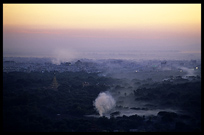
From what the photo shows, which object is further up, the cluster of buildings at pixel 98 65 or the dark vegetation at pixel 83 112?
the cluster of buildings at pixel 98 65

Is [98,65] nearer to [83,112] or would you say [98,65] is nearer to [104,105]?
[104,105]

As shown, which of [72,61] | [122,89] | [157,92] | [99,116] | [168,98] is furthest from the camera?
[72,61]

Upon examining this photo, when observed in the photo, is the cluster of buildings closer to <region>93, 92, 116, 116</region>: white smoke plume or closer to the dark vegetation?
the dark vegetation

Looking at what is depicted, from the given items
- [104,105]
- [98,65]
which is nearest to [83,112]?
[104,105]

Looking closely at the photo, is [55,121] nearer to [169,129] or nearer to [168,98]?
[169,129]

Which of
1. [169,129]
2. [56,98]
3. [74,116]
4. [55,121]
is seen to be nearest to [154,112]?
[169,129]

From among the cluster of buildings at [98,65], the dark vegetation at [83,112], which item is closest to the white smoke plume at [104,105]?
the dark vegetation at [83,112]

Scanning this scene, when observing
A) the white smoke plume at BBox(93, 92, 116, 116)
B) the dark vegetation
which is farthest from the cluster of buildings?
the white smoke plume at BBox(93, 92, 116, 116)

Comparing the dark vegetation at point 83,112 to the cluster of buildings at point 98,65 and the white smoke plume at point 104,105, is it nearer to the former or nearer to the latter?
the white smoke plume at point 104,105
